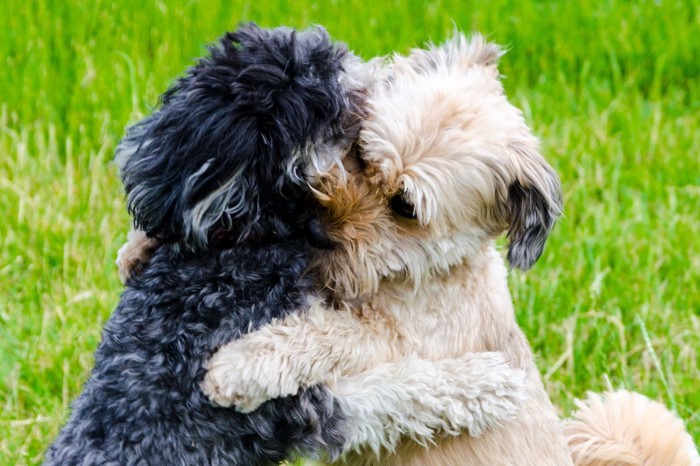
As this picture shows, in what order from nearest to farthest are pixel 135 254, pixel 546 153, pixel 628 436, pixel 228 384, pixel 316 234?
pixel 228 384
pixel 316 234
pixel 135 254
pixel 628 436
pixel 546 153

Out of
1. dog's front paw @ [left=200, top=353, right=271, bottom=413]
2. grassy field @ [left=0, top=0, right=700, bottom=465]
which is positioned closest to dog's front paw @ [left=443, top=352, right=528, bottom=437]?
dog's front paw @ [left=200, top=353, right=271, bottom=413]

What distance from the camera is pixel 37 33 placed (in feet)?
19.2

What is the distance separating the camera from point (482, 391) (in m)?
3.05

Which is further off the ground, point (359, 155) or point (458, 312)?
point (359, 155)

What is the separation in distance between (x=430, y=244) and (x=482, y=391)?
47 centimetres

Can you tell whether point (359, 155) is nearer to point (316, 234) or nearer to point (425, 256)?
point (316, 234)

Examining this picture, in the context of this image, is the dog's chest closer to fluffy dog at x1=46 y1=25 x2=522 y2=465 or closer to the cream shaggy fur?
the cream shaggy fur

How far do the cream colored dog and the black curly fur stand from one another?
0.08 m

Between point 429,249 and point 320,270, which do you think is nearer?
point 320,270

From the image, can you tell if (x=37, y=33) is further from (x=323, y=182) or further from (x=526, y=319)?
(x=323, y=182)

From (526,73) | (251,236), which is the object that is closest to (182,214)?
(251,236)

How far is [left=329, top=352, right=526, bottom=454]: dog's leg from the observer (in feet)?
9.55

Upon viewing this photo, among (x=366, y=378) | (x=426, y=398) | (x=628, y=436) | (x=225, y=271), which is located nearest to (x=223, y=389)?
(x=225, y=271)

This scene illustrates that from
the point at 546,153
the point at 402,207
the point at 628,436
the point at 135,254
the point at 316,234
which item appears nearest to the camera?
the point at 316,234
